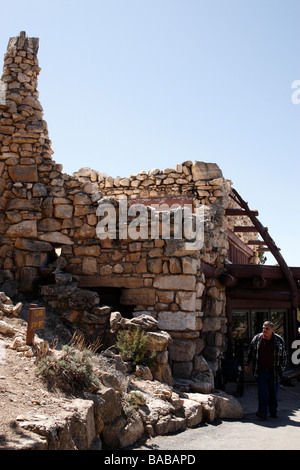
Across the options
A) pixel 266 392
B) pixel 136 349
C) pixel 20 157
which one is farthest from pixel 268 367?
pixel 20 157

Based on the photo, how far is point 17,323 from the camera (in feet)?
21.5

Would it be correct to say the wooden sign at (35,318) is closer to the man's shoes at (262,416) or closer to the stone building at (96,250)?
the stone building at (96,250)

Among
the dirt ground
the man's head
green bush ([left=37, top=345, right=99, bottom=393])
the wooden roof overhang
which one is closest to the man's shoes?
the man's head

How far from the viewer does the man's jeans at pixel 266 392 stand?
6.88 m

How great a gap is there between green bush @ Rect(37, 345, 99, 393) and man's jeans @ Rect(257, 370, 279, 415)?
9.90 feet

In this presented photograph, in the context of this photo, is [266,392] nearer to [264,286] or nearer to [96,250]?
[264,286]

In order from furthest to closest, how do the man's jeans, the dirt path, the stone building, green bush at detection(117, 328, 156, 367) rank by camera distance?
the stone building → the man's jeans → green bush at detection(117, 328, 156, 367) → the dirt path

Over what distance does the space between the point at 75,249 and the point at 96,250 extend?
0.44 meters

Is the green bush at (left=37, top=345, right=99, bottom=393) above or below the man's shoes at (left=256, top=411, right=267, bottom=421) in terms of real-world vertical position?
above

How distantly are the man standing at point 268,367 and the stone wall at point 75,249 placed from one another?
3.84 feet

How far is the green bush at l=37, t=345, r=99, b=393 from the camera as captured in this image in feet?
16.0

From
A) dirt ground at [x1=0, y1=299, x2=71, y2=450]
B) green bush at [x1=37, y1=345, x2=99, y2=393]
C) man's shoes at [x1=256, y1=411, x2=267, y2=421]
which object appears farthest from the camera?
man's shoes at [x1=256, y1=411, x2=267, y2=421]

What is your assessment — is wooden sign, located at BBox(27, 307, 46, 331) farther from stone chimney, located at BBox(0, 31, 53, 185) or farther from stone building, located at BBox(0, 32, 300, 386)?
stone chimney, located at BBox(0, 31, 53, 185)
